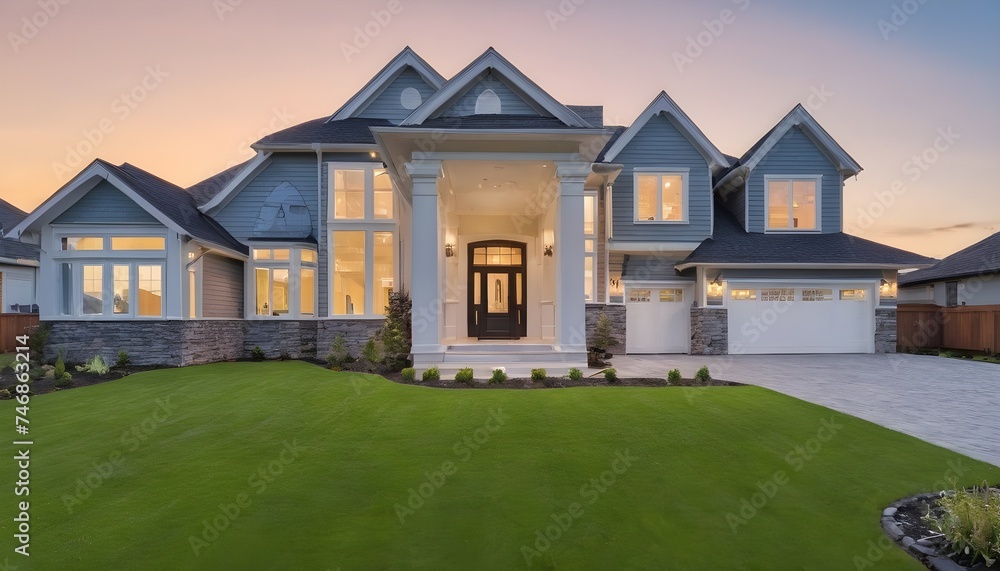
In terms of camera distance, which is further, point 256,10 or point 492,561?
point 256,10

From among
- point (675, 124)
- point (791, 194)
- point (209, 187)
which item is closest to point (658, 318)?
point (791, 194)

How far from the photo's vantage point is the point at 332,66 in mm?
14930

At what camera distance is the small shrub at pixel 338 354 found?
12.0 meters

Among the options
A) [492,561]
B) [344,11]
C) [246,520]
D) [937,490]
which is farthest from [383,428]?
[344,11]

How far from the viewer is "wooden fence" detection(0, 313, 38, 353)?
15016 millimetres

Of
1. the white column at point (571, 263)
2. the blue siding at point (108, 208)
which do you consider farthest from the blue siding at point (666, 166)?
the blue siding at point (108, 208)

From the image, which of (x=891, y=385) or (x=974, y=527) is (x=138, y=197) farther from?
(x=891, y=385)

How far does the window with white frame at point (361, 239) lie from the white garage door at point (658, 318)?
806 centimetres

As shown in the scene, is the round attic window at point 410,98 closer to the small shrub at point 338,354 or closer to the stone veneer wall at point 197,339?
the stone veneer wall at point 197,339

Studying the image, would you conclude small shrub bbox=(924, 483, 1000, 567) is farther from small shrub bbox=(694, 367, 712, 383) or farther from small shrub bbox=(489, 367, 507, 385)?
small shrub bbox=(489, 367, 507, 385)

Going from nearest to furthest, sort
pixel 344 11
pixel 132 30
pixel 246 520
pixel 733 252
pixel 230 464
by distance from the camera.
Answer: pixel 246 520, pixel 230 464, pixel 132 30, pixel 344 11, pixel 733 252

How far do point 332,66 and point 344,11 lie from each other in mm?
2606

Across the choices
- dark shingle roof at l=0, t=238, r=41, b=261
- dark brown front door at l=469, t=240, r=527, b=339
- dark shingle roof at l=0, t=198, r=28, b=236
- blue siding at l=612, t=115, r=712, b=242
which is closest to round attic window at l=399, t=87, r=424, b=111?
dark brown front door at l=469, t=240, r=527, b=339

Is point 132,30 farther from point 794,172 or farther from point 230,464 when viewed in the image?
point 794,172
